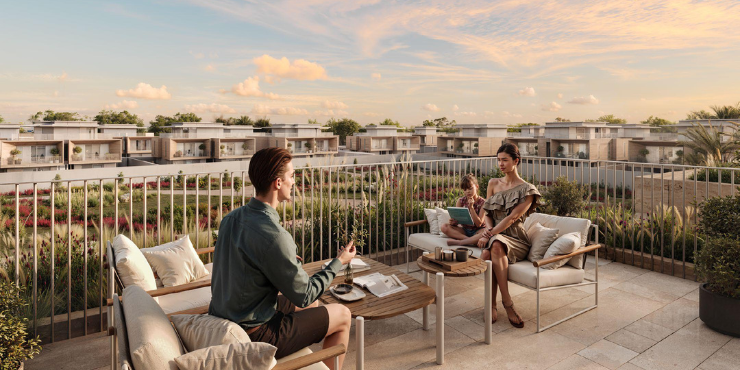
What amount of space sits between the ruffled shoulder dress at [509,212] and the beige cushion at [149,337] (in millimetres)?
2863

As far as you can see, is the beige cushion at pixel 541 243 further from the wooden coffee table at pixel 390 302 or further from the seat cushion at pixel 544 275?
the wooden coffee table at pixel 390 302

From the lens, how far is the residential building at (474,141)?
2285 inches

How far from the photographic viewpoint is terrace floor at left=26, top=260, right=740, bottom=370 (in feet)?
9.90

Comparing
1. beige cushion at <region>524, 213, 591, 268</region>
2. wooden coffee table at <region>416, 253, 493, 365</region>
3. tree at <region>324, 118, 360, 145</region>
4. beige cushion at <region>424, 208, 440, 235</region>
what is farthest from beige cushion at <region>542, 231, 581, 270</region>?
tree at <region>324, 118, 360, 145</region>

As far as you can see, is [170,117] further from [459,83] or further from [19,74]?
[459,83]

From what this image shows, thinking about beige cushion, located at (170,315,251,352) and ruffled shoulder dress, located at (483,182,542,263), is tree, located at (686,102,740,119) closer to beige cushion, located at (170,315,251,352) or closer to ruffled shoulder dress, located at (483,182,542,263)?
ruffled shoulder dress, located at (483,182,542,263)

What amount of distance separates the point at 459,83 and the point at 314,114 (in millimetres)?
41960

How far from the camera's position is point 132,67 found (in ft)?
252

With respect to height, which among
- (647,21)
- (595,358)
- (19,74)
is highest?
(19,74)

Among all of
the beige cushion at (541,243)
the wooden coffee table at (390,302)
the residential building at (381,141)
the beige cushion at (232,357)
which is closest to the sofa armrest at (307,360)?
the beige cushion at (232,357)

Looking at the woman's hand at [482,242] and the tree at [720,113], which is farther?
the tree at [720,113]

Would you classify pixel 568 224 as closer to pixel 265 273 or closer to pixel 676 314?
pixel 676 314

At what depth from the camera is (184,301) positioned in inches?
118

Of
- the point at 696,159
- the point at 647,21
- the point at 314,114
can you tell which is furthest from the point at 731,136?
the point at 314,114
